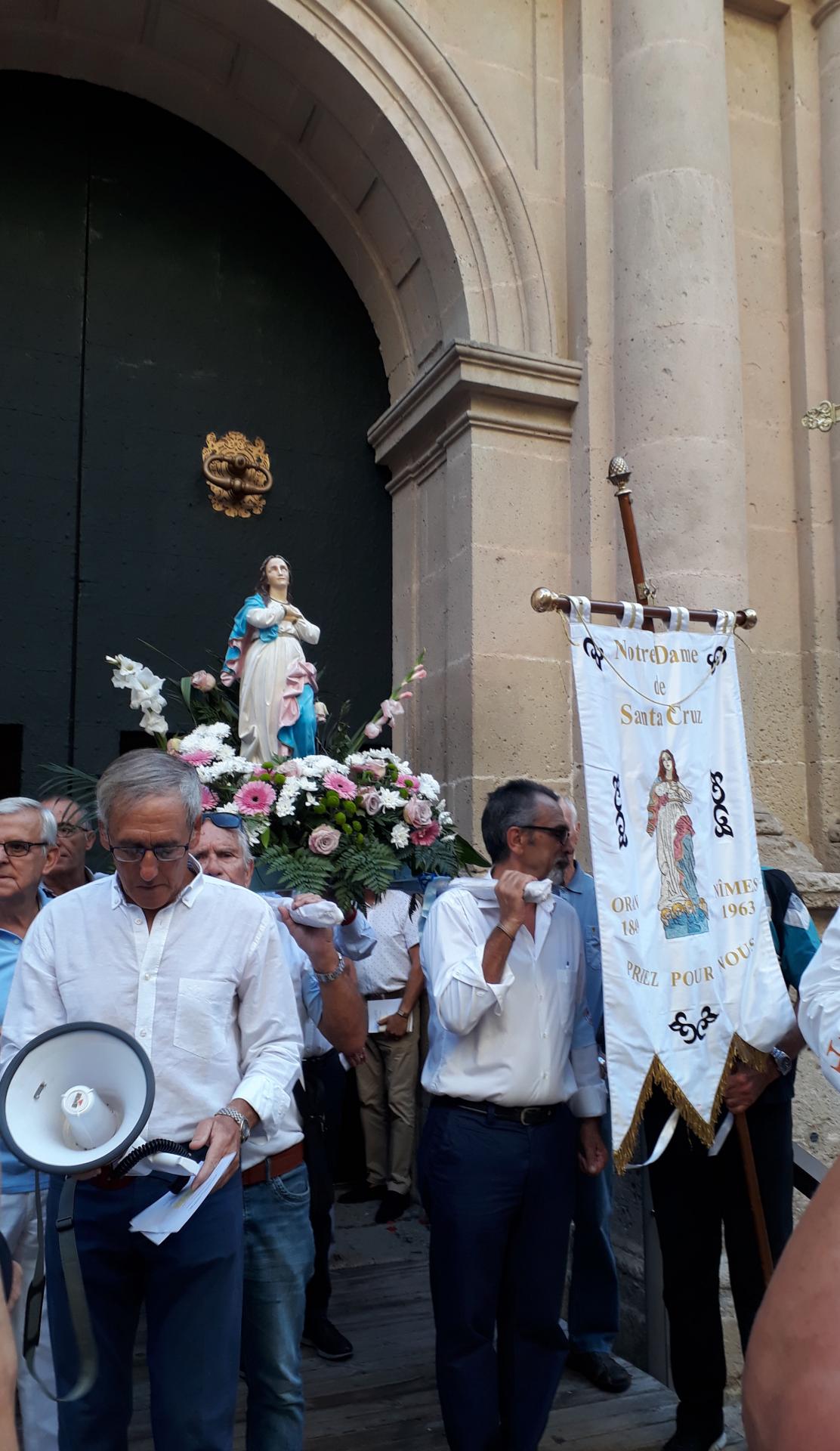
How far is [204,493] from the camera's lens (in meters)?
6.52

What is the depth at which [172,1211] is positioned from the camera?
2459 millimetres

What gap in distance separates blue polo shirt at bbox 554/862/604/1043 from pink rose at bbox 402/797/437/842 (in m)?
0.52

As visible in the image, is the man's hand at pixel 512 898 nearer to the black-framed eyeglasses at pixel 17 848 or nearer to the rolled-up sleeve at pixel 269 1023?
the rolled-up sleeve at pixel 269 1023

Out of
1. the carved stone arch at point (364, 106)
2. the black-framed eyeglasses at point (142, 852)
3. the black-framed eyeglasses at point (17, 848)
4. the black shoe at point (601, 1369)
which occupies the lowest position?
the black shoe at point (601, 1369)

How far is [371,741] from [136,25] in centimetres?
Result: 406

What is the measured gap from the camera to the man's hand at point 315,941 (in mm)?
3266

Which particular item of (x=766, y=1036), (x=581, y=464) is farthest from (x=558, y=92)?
(x=766, y=1036)

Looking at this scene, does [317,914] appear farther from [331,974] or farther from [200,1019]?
[200,1019]

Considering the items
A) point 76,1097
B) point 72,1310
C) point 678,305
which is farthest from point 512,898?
point 678,305

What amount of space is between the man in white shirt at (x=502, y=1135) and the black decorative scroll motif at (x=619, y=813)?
0.22 m

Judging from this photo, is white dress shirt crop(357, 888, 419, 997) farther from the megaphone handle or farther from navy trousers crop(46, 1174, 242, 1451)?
the megaphone handle

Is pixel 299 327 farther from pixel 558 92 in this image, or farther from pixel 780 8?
pixel 780 8

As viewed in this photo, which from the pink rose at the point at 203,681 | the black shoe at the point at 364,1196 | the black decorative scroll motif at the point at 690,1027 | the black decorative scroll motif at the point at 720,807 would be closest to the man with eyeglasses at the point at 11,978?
the pink rose at the point at 203,681

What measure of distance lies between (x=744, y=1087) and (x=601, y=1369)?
139cm
